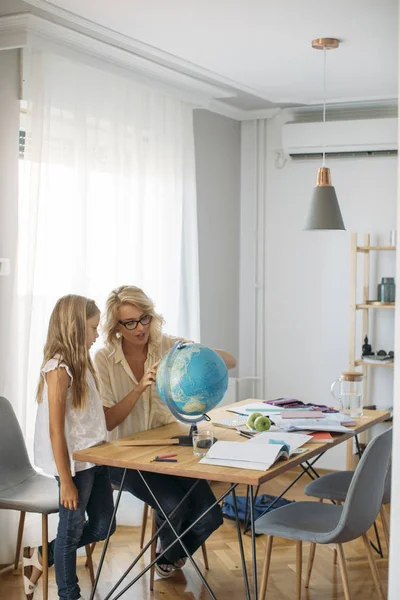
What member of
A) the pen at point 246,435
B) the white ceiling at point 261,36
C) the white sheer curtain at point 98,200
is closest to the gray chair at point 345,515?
the pen at point 246,435

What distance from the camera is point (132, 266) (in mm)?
4668

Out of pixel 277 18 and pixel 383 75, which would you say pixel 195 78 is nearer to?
pixel 383 75

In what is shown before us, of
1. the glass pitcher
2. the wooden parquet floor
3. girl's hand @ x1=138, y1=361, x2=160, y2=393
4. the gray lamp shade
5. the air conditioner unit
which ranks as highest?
the air conditioner unit

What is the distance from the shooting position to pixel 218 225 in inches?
230

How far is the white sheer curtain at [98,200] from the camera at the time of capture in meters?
3.84

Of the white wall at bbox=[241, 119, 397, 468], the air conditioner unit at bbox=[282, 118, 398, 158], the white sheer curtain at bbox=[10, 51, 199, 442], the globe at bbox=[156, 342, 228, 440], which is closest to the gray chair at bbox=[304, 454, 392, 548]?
the globe at bbox=[156, 342, 228, 440]

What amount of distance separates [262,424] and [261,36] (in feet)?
6.09

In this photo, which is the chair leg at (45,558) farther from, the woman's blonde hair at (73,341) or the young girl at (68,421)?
the woman's blonde hair at (73,341)

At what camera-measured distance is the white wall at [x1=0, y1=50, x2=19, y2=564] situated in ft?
12.4

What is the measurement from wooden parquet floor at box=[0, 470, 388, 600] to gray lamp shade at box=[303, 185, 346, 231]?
1.58 meters

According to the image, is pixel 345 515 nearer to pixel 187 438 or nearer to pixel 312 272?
pixel 187 438

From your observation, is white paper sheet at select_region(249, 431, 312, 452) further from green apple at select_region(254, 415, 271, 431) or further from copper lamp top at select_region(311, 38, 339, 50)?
copper lamp top at select_region(311, 38, 339, 50)

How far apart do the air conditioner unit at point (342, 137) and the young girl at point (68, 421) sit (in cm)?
298

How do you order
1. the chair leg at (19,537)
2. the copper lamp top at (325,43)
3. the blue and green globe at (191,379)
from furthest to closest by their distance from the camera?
the copper lamp top at (325,43) < the chair leg at (19,537) < the blue and green globe at (191,379)
